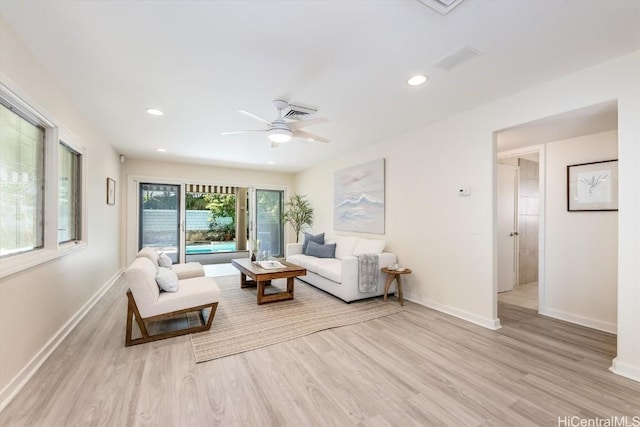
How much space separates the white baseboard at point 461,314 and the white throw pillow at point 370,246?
82cm

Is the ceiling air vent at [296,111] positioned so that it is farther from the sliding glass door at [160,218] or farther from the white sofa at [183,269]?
the sliding glass door at [160,218]

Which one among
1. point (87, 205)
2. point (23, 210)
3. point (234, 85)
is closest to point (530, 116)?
point (234, 85)

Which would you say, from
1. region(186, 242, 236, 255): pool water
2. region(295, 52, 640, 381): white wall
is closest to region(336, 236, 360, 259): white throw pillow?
region(295, 52, 640, 381): white wall

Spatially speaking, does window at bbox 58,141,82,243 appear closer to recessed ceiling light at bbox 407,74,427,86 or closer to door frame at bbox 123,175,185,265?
door frame at bbox 123,175,185,265

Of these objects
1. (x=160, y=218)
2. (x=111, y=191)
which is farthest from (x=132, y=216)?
(x=111, y=191)

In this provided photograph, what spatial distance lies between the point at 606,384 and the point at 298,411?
2.27 metres

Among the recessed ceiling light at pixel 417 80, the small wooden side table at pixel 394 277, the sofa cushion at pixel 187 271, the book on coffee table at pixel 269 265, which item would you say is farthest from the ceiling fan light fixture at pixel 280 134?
the sofa cushion at pixel 187 271

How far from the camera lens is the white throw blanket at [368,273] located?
392 centimetres

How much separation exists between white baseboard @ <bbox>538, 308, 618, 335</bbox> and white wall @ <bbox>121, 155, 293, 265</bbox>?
6.17m

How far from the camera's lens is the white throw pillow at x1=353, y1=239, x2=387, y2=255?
174 inches

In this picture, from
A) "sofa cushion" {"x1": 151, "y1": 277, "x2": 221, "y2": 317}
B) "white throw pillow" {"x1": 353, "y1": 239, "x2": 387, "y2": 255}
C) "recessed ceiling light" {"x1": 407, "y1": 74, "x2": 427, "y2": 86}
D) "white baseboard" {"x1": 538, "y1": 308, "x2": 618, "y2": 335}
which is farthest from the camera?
"white throw pillow" {"x1": 353, "y1": 239, "x2": 387, "y2": 255}

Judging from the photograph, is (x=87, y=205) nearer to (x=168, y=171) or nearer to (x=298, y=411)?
(x=168, y=171)

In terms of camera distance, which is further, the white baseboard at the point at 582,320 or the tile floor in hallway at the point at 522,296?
the tile floor in hallway at the point at 522,296

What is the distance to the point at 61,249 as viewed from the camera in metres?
2.69
